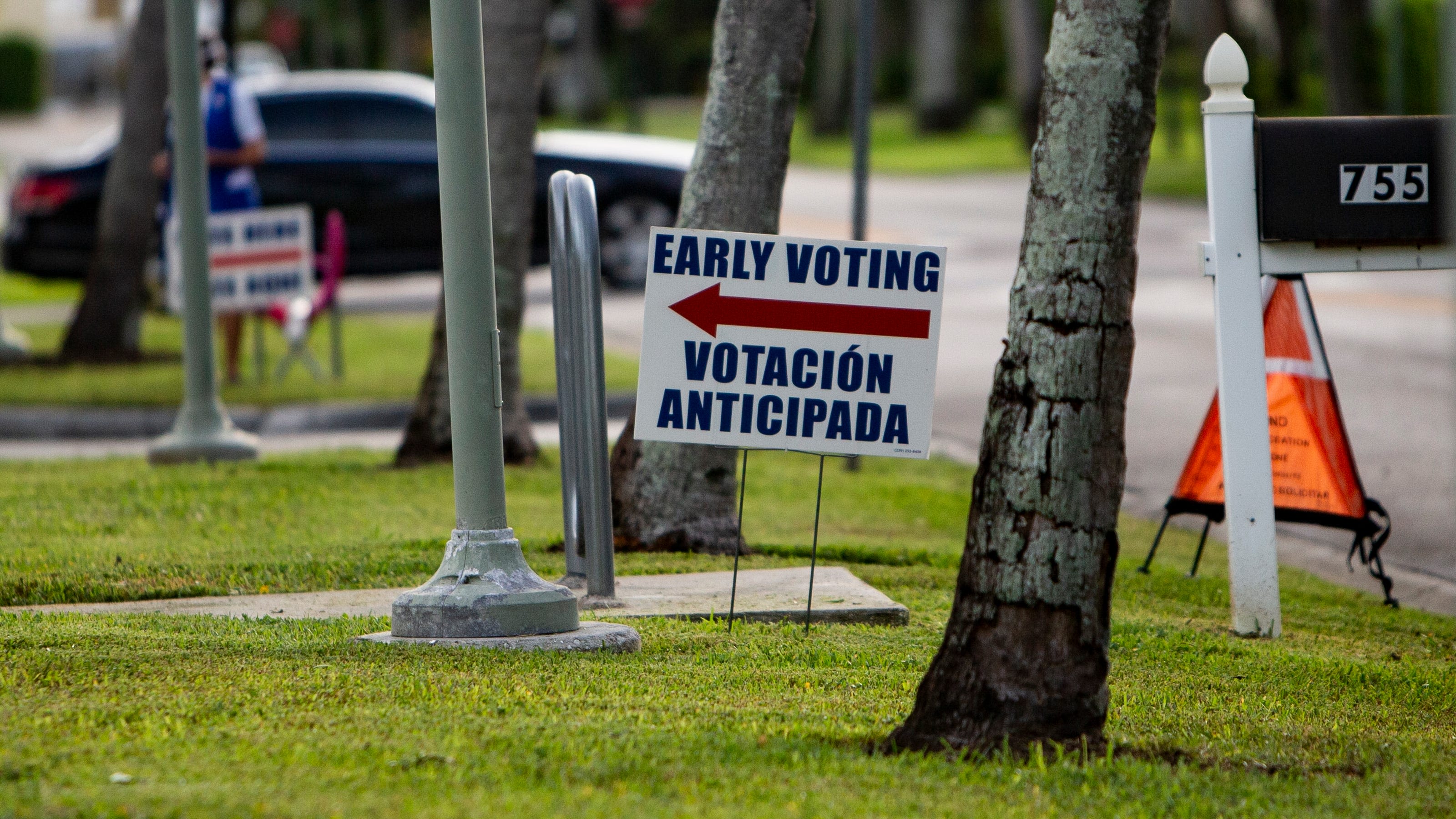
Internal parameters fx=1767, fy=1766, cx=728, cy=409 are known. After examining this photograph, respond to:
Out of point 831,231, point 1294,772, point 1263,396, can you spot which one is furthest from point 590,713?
point 831,231

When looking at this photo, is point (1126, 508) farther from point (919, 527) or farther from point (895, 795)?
point (895, 795)

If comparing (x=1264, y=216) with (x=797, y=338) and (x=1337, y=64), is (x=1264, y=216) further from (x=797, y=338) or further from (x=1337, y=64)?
(x=1337, y=64)

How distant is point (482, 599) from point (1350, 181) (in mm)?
2995

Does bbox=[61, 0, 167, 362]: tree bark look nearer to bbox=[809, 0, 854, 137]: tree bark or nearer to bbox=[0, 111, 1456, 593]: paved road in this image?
bbox=[0, 111, 1456, 593]: paved road

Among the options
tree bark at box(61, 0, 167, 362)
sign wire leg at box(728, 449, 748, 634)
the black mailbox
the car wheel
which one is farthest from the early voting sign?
the black mailbox

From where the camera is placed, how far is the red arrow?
4863mm

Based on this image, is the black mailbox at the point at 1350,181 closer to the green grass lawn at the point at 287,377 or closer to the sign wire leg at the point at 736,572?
the sign wire leg at the point at 736,572

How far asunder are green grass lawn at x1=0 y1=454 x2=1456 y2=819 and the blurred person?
440cm

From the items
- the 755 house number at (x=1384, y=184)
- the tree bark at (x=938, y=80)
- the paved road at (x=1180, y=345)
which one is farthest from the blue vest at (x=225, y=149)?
the tree bark at (x=938, y=80)

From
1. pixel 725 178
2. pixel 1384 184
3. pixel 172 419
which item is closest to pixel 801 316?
pixel 725 178

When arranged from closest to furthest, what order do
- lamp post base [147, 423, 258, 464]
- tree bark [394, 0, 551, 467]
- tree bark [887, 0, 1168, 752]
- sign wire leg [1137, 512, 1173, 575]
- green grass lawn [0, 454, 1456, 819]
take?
green grass lawn [0, 454, 1456, 819] < tree bark [887, 0, 1168, 752] < sign wire leg [1137, 512, 1173, 575] < tree bark [394, 0, 551, 467] < lamp post base [147, 423, 258, 464]

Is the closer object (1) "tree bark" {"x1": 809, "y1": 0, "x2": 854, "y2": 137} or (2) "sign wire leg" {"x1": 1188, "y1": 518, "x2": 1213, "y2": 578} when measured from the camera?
(2) "sign wire leg" {"x1": 1188, "y1": 518, "x2": 1213, "y2": 578}

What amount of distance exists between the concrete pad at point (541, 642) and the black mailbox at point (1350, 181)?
8.05 feet

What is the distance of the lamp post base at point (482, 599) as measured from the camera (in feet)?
15.3
